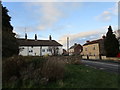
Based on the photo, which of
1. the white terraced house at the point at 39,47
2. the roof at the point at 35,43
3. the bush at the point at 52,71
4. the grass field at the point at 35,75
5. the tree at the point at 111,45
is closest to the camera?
the grass field at the point at 35,75

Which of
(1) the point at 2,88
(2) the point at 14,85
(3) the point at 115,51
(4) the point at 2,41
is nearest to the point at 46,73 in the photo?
(2) the point at 14,85

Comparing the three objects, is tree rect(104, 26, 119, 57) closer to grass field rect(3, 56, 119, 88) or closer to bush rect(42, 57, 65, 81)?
grass field rect(3, 56, 119, 88)

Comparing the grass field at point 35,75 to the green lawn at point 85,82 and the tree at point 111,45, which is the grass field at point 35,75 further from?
the tree at point 111,45

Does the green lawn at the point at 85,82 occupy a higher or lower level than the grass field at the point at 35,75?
lower

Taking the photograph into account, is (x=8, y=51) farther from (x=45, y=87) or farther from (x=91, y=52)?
(x=91, y=52)

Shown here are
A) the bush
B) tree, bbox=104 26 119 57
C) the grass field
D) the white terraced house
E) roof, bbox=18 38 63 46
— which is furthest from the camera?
roof, bbox=18 38 63 46

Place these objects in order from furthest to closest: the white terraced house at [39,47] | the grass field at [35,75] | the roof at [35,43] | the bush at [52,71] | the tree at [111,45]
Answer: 1. the roof at [35,43]
2. the white terraced house at [39,47]
3. the tree at [111,45]
4. the bush at [52,71]
5. the grass field at [35,75]

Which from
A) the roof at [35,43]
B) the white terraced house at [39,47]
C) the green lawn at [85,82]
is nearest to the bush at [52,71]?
the green lawn at [85,82]

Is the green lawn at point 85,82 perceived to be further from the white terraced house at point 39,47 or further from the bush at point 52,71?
the white terraced house at point 39,47

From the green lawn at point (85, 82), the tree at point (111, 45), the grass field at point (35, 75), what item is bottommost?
the green lawn at point (85, 82)

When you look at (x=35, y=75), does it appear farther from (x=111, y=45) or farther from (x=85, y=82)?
(x=111, y=45)

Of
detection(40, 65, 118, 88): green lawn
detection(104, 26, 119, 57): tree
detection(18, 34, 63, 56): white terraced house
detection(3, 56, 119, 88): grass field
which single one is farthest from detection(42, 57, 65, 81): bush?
detection(18, 34, 63, 56): white terraced house

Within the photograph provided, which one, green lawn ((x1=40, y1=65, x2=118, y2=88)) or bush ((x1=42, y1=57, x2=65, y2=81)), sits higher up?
bush ((x1=42, y1=57, x2=65, y2=81))

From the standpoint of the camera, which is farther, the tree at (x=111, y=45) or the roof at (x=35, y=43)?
the roof at (x=35, y=43)
